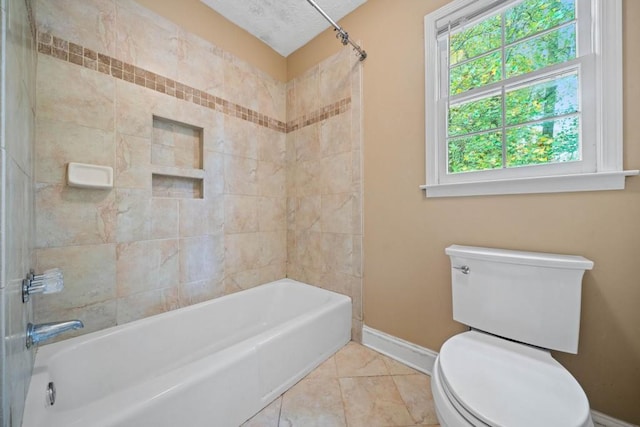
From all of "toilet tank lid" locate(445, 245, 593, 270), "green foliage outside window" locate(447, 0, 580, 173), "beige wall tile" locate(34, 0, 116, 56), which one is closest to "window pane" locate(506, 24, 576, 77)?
"green foliage outside window" locate(447, 0, 580, 173)

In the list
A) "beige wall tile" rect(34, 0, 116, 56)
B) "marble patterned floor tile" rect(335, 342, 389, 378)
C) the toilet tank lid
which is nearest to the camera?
the toilet tank lid

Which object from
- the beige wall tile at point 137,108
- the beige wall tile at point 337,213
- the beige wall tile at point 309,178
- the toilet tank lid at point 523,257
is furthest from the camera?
the beige wall tile at point 309,178

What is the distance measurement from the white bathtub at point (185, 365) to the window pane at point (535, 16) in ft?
6.12

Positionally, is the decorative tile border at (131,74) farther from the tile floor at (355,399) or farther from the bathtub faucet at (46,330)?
the tile floor at (355,399)

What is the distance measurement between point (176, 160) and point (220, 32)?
1.06 metres

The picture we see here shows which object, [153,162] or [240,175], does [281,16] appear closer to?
[240,175]

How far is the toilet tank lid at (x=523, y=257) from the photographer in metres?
0.94

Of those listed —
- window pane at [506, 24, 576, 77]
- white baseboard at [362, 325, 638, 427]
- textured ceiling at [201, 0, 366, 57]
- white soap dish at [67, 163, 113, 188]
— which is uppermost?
textured ceiling at [201, 0, 366, 57]

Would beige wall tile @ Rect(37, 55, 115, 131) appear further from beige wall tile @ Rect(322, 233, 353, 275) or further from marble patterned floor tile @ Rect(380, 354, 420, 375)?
marble patterned floor tile @ Rect(380, 354, 420, 375)

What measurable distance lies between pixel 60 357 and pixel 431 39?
253cm

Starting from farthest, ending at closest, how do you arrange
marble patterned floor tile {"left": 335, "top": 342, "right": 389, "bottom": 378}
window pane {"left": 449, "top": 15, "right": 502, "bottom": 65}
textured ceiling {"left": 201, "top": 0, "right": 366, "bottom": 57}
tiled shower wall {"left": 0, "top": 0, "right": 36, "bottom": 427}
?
textured ceiling {"left": 201, "top": 0, "right": 366, "bottom": 57}
marble patterned floor tile {"left": 335, "top": 342, "right": 389, "bottom": 378}
window pane {"left": 449, "top": 15, "right": 502, "bottom": 65}
tiled shower wall {"left": 0, "top": 0, "right": 36, "bottom": 427}

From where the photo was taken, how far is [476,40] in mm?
1351

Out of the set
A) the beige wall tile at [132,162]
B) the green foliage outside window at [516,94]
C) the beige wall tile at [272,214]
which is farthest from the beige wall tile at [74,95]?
the green foliage outside window at [516,94]

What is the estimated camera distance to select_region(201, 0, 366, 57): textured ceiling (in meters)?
1.74
